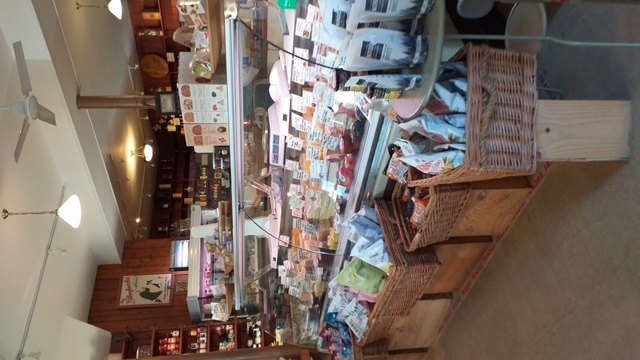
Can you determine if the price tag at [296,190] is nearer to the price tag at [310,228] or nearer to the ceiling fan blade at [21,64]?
the price tag at [310,228]

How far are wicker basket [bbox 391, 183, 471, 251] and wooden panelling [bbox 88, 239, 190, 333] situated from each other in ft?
13.6

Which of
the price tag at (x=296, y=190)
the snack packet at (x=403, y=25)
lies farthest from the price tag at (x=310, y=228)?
the snack packet at (x=403, y=25)

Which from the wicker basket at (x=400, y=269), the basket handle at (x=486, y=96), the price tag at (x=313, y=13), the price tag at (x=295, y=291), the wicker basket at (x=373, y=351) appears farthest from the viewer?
the price tag at (x=295, y=291)

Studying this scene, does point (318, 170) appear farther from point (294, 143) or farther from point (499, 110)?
point (499, 110)

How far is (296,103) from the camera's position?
92.8 inches

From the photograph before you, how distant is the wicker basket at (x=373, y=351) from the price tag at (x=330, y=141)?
1.55 meters

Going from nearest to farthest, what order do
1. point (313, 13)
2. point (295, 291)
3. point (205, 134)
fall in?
point (313, 13) < point (295, 291) < point (205, 134)

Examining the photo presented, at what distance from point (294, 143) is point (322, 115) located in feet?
1.13

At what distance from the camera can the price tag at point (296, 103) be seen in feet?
7.66

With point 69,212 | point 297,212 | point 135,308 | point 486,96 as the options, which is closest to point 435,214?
point 486,96

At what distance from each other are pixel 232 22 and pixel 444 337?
2515 mm

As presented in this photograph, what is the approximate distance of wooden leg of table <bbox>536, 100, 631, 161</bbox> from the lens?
159 cm

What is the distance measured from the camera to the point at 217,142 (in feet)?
13.3

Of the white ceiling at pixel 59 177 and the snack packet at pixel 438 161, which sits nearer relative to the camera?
the snack packet at pixel 438 161
